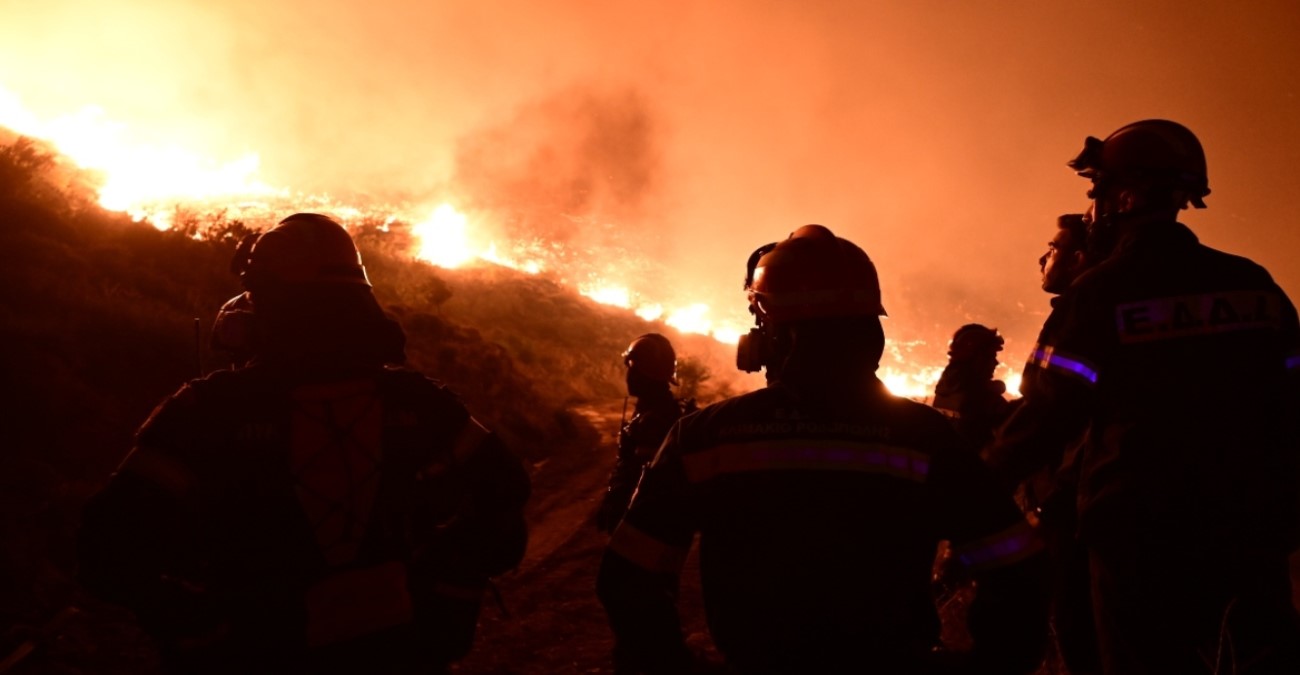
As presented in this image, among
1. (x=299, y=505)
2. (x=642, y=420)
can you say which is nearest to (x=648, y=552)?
(x=299, y=505)

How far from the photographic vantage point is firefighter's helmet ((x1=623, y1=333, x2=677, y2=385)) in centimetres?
573

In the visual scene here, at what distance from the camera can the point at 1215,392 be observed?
8.69 ft

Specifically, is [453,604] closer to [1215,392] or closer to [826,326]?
[826,326]

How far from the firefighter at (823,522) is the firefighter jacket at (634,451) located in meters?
3.06

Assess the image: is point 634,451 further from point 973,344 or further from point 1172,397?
point 1172,397

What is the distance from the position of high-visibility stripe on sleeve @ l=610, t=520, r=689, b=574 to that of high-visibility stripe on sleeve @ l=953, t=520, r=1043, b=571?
30.1 inches

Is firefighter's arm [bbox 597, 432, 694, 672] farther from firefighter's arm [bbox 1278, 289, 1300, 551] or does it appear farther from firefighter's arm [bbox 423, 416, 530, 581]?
firefighter's arm [bbox 1278, 289, 1300, 551]

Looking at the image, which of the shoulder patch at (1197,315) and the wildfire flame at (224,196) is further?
the wildfire flame at (224,196)

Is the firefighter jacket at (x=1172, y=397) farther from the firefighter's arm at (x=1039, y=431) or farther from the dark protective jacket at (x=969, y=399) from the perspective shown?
the dark protective jacket at (x=969, y=399)

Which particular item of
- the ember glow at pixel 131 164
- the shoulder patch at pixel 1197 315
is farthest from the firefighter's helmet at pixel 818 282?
the ember glow at pixel 131 164

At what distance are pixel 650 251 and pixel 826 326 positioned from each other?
176 feet

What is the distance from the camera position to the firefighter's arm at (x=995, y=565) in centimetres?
198

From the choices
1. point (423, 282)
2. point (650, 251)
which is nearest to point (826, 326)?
point (423, 282)

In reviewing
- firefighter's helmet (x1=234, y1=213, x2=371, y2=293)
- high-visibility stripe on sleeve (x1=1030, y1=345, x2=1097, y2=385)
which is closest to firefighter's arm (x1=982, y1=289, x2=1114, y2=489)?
high-visibility stripe on sleeve (x1=1030, y1=345, x2=1097, y2=385)
